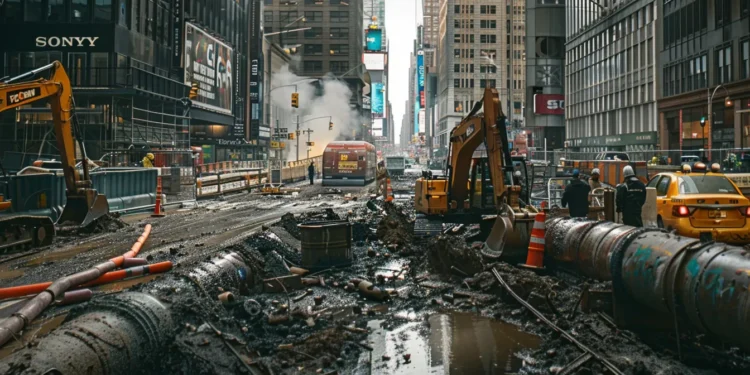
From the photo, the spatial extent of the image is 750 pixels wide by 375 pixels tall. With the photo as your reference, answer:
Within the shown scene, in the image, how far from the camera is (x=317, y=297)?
9.72 metres

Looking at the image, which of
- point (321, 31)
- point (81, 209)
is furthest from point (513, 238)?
point (321, 31)

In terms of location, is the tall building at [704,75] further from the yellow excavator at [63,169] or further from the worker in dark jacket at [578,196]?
the yellow excavator at [63,169]

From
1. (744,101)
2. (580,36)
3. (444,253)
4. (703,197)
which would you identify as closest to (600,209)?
(703,197)

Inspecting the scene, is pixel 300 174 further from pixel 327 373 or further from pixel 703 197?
pixel 327 373

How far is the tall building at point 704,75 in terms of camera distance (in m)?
41.6

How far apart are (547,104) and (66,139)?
80.2m

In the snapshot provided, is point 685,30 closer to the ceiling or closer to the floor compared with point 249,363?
closer to the ceiling

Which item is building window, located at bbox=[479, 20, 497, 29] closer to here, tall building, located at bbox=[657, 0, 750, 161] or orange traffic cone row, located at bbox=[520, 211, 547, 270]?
tall building, located at bbox=[657, 0, 750, 161]

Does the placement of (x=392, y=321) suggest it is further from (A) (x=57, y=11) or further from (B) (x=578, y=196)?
(A) (x=57, y=11)

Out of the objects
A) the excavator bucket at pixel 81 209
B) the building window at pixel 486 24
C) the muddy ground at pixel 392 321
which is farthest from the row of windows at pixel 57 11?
the building window at pixel 486 24

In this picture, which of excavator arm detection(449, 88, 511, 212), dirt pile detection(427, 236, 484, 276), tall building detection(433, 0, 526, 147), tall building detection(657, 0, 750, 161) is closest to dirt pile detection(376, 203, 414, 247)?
excavator arm detection(449, 88, 511, 212)

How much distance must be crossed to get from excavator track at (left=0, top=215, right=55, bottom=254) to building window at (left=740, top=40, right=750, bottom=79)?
40399 mm

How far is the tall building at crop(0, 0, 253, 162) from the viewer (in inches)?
1690

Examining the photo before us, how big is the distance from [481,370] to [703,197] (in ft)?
29.0
